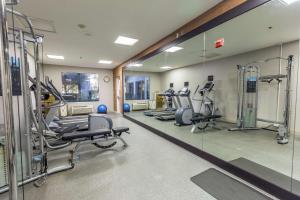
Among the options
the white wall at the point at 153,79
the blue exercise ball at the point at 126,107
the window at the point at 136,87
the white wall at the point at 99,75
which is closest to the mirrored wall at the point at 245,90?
the white wall at the point at 153,79

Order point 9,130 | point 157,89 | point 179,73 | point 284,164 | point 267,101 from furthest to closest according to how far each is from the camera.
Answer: point 157,89 → point 179,73 → point 267,101 → point 284,164 → point 9,130

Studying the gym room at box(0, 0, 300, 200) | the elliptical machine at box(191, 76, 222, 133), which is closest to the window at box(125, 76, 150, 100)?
the gym room at box(0, 0, 300, 200)

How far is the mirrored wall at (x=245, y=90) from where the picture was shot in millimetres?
2549

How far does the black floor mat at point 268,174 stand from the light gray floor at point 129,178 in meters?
0.53

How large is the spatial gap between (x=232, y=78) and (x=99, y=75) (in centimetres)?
703

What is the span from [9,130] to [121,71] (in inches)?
277

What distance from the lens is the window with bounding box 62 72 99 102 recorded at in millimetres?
7973

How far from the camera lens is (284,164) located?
2.36 m

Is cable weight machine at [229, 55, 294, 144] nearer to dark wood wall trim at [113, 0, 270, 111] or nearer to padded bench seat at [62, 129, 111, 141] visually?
dark wood wall trim at [113, 0, 270, 111]

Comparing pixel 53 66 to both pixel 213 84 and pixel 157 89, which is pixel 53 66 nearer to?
pixel 157 89

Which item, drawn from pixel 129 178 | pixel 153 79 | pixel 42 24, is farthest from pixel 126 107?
pixel 129 178

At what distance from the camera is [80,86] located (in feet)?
27.3

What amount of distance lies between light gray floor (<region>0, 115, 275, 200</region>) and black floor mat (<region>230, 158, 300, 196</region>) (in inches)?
20.7

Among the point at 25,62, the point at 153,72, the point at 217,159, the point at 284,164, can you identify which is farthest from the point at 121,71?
the point at 284,164
